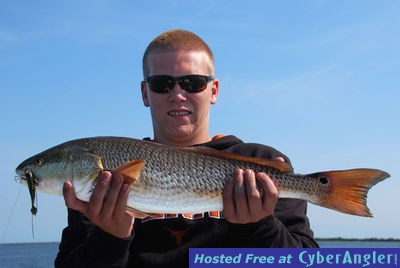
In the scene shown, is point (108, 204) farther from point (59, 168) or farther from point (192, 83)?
point (192, 83)

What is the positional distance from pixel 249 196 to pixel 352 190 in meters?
0.91

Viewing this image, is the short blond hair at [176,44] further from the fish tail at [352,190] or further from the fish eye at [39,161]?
the fish tail at [352,190]

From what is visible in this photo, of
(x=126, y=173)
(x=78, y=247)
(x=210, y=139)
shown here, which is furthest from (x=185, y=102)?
(x=78, y=247)

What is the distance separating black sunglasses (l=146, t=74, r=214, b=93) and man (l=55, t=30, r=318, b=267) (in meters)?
0.01

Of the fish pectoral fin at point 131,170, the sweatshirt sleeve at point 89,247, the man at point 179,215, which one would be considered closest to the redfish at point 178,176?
the fish pectoral fin at point 131,170

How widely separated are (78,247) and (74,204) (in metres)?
0.69

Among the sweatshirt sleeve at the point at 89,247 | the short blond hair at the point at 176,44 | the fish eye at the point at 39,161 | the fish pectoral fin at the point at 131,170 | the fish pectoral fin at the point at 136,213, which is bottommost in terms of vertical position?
the sweatshirt sleeve at the point at 89,247

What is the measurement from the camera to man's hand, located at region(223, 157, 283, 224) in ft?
15.4

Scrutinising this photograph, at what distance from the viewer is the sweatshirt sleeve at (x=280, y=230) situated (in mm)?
4840

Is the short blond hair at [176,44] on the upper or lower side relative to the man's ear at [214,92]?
upper

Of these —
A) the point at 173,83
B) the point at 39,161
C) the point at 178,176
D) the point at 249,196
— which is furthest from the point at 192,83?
the point at 39,161

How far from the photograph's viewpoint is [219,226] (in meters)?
5.30

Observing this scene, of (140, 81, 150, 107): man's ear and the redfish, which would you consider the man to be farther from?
the redfish

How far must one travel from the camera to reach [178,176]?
4.84m
